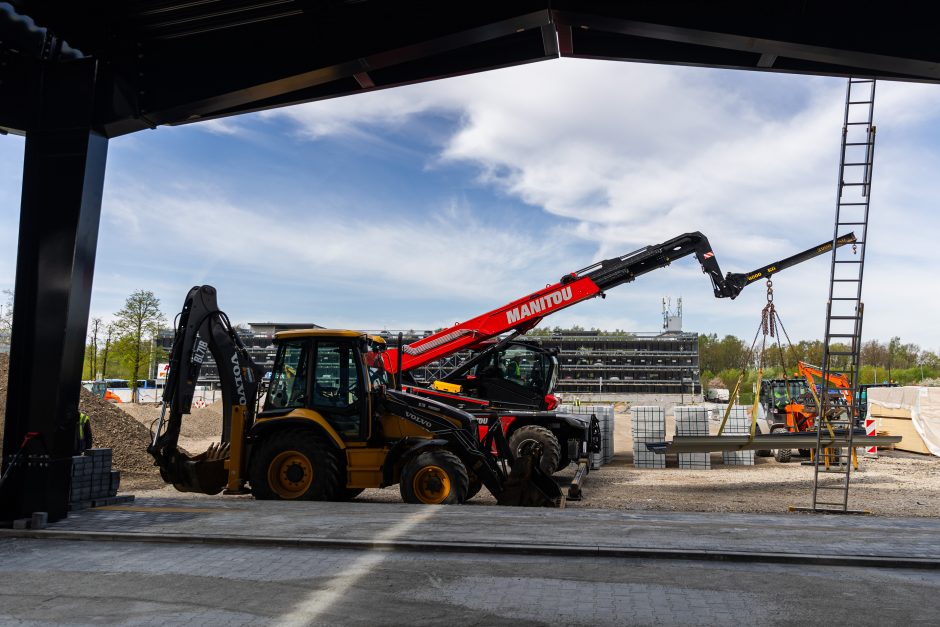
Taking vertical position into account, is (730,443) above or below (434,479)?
above

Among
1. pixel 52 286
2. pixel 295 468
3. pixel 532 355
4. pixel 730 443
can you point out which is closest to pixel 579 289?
pixel 532 355

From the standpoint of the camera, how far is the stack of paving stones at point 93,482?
8188mm

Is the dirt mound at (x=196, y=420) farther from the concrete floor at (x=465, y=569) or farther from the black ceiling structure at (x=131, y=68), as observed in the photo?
the concrete floor at (x=465, y=569)

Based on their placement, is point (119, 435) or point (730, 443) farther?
point (119, 435)

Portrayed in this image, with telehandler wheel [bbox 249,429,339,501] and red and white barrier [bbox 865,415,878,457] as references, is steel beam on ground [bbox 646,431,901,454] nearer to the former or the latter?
red and white barrier [bbox 865,415,878,457]

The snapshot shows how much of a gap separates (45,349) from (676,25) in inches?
256

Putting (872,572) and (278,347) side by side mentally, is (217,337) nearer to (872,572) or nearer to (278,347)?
(278,347)

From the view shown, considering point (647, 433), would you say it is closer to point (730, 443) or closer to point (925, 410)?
point (730, 443)

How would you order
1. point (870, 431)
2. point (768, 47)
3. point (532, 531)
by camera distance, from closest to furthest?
point (768, 47) < point (532, 531) < point (870, 431)

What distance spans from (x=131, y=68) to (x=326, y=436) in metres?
5.27

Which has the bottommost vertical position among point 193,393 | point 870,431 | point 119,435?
point 119,435

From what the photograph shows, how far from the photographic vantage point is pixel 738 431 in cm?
1850

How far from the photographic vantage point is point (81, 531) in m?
6.96

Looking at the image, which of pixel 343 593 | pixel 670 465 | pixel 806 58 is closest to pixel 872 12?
pixel 806 58
